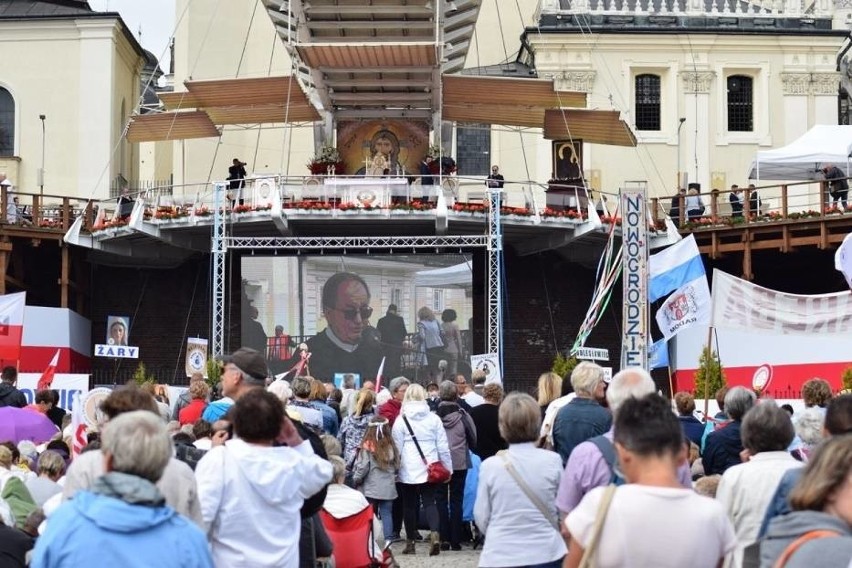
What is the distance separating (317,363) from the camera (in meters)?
37.1

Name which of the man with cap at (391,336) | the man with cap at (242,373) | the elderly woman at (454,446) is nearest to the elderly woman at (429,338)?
the man with cap at (391,336)

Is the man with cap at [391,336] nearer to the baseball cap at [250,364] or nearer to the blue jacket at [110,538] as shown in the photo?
the baseball cap at [250,364]

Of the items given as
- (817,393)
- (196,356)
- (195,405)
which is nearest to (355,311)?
(196,356)

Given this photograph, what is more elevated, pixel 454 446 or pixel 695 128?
pixel 695 128

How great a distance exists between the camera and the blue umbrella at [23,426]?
1478cm

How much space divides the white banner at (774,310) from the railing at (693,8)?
985 inches

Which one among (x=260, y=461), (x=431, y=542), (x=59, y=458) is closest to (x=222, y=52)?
(x=431, y=542)

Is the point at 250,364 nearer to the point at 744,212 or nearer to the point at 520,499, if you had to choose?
the point at 520,499

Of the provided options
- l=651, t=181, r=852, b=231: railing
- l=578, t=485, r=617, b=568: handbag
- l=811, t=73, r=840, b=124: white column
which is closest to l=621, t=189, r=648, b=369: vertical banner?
l=651, t=181, r=852, b=231: railing

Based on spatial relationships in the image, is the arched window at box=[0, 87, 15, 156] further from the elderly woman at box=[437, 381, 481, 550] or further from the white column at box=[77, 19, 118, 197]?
the elderly woman at box=[437, 381, 481, 550]

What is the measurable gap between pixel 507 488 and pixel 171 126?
31899 mm

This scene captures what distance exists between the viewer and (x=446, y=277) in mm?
37781

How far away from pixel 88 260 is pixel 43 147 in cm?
902

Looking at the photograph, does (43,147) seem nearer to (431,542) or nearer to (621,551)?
(431,542)
